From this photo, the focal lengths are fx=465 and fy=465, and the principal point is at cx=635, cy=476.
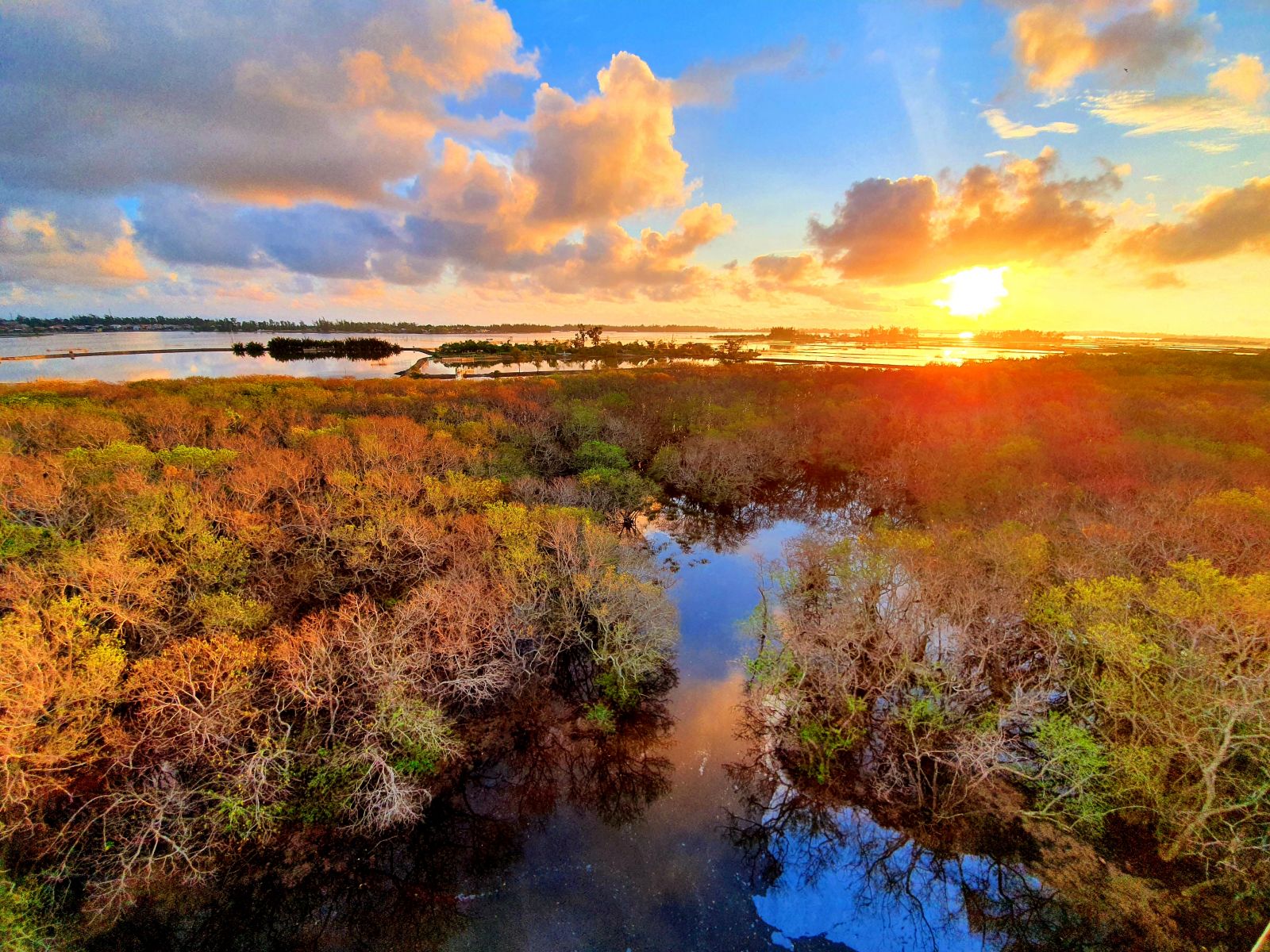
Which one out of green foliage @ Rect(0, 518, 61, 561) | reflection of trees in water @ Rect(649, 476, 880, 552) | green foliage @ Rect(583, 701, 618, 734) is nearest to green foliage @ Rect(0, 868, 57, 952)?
green foliage @ Rect(0, 518, 61, 561)

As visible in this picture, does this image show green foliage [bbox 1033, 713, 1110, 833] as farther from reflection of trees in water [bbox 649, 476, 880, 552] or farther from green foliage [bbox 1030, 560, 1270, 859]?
reflection of trees in water [bbox 649, 476, 880, 552]

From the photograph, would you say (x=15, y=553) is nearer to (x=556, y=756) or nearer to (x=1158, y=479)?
(x=556, y=756)

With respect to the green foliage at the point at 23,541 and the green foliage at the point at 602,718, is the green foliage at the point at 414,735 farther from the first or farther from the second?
the green foliage at the point at 23,541

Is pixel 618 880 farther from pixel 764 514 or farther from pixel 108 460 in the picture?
pixel 764 514

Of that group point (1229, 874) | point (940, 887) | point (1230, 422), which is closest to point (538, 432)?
point (940, 887)

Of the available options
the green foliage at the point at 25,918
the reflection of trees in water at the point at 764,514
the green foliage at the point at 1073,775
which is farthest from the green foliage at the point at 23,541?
the green foliage at the point at 1073,775
